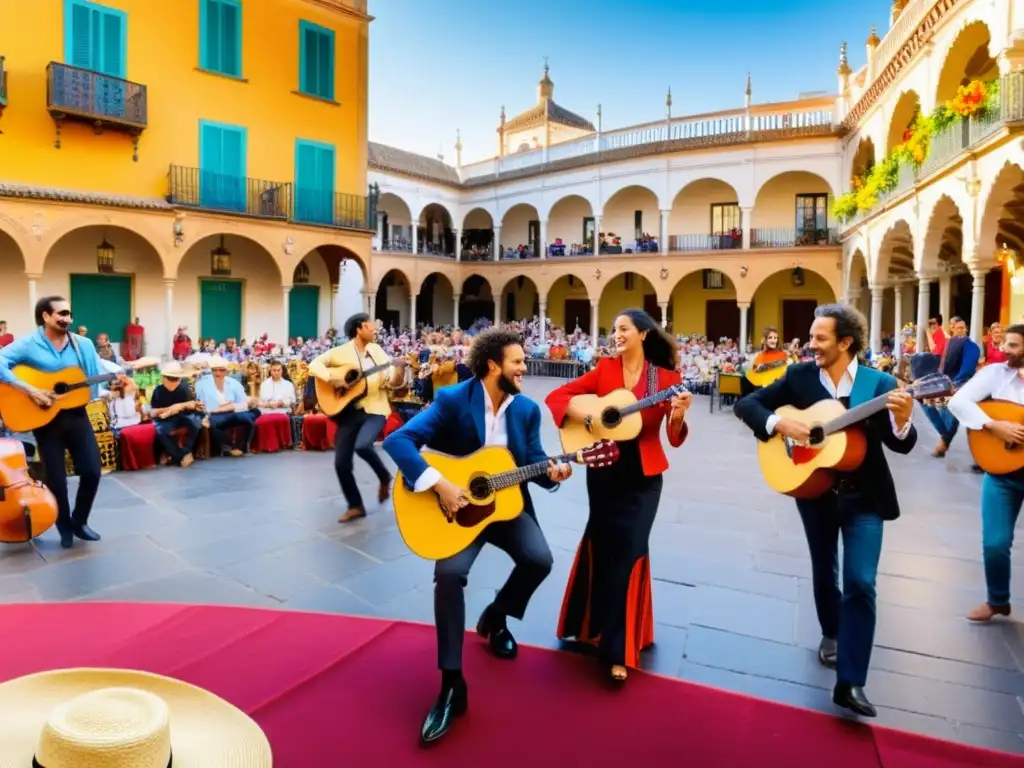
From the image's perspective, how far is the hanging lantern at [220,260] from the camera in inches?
773

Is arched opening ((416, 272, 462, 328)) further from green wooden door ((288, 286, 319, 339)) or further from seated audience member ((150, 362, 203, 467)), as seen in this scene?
seated audience member ((150, 362, 203, 467))

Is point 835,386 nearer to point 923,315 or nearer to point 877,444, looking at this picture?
point 877,444

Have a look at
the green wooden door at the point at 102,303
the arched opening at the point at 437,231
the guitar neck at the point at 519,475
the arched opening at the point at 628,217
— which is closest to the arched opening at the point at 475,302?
the arched opening at the point at 437,231

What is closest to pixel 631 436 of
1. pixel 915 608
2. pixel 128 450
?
pixel 915 608

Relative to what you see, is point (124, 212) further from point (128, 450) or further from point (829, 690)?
point (829, 690)

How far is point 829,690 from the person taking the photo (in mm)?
3453

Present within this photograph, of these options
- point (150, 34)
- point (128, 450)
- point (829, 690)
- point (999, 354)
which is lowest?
point (829, 690)

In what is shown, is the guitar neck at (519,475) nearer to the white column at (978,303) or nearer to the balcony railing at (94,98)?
the white column at (978,303)

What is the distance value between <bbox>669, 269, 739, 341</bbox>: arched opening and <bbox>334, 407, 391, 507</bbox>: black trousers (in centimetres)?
2549

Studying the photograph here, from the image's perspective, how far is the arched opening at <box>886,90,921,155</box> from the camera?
18578mm

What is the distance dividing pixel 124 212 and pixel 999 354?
1775 cm

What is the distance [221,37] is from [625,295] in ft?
66.0

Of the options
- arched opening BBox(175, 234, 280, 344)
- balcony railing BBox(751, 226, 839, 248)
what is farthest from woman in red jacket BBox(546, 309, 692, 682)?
balcony railing BBox(751, 226, 839, 248)

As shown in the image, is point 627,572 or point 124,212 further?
point 124,212
